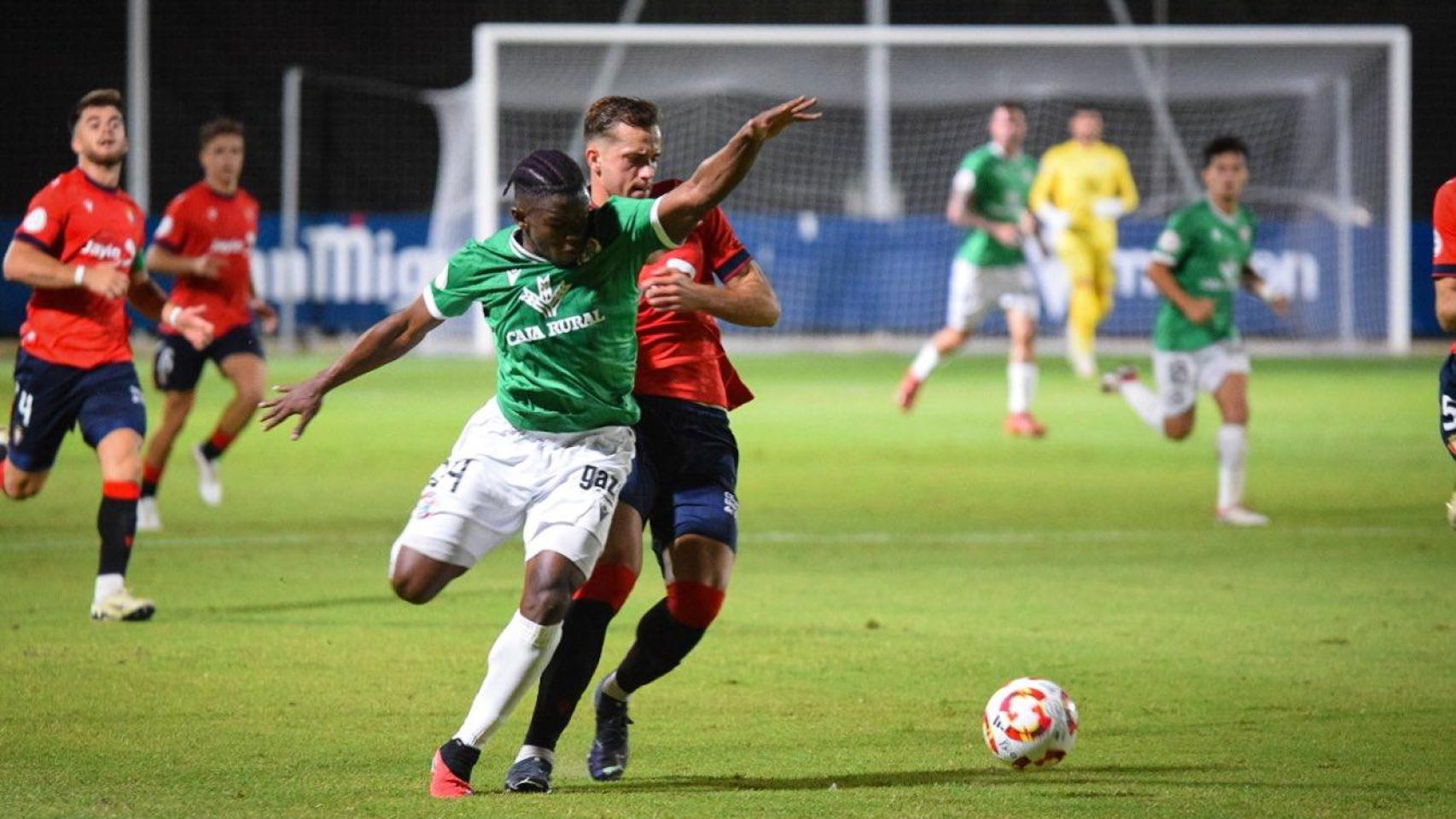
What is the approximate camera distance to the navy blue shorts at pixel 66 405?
9141mm

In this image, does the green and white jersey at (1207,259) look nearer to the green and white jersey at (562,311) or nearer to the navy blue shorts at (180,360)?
the navy blue shorts at (180,360)

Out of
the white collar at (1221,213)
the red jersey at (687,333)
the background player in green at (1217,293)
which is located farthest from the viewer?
the white collar at (1221,213)

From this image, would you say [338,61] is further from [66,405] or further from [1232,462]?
[66,405]

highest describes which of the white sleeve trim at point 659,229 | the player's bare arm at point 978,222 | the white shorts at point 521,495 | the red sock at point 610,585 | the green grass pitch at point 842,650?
the player's bare arm at point 978,222

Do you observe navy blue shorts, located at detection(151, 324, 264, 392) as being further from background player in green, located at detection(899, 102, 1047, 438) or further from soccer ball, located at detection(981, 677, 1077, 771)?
soccer ball, located at detection(981, 677, 1077, 771)

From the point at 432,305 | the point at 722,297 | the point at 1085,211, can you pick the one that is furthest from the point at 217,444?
the point at 1085,211

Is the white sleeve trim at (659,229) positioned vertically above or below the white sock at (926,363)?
above

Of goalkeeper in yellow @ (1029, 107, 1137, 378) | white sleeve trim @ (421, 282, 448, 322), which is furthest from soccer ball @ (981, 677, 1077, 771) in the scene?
goalkeeper in yellow @ (1029, 107, 1137, 378)

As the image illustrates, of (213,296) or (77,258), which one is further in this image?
(213,296)

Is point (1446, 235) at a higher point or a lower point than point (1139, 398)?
higher

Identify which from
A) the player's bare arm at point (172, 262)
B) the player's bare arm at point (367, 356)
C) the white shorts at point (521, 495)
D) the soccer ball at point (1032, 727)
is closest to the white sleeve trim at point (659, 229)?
the white shorts at point (521, 495)

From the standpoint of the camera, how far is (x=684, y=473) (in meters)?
6.41

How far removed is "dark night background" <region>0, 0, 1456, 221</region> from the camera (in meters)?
33.7

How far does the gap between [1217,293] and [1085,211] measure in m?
10.0
